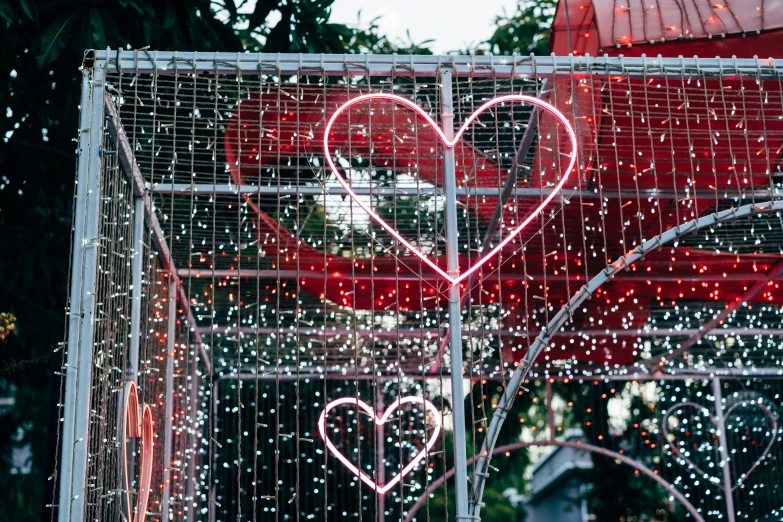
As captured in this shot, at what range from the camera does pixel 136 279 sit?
412cm

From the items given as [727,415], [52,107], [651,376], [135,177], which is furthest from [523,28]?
[135,177]

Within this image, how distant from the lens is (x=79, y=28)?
15.8 ft

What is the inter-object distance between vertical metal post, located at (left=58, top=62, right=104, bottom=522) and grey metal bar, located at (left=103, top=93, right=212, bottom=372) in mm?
83

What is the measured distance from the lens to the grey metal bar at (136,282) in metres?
3.86

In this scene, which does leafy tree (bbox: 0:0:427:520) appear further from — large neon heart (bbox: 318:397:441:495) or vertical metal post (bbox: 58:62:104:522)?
vertical metal post (bbox: 58:62:104:522)

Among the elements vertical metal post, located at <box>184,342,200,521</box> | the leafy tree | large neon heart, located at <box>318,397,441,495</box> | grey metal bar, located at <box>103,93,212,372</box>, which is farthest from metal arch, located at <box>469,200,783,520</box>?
vertical metal post, located at <box>184,342,200,521</box>

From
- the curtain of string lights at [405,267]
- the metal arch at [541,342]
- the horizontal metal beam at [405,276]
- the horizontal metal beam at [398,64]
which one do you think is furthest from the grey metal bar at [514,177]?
the horizontal metal beam at [405,276]

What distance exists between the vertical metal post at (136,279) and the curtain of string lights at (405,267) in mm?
17

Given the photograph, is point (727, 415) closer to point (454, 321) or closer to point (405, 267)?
point (405, 267)

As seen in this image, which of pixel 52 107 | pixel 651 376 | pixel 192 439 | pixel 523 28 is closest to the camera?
pixel 52 107

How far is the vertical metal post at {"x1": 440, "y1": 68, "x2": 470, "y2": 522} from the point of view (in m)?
2.86

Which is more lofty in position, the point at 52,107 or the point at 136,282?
the point at 52,107

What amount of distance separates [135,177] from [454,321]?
5.62ft

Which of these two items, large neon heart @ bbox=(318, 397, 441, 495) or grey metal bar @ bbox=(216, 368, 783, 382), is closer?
large neon heart @ bbox=(318, 397, 441, 495)
